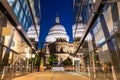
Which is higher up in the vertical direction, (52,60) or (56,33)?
(56,33)

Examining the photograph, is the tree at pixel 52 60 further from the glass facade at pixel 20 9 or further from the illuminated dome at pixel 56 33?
the glass facade at pixel 20 9

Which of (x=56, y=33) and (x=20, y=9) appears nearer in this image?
(x=20, y=9)

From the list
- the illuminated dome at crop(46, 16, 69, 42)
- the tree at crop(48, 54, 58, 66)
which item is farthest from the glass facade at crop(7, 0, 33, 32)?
the illuminated dome at crop(46, 16, 69, 42)

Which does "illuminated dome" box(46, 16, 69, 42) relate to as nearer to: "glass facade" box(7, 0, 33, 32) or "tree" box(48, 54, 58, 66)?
"tree" box(48, 54, 58, 66)

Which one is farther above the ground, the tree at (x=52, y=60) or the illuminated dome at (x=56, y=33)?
the illuminated dome at (x=56, y=33)

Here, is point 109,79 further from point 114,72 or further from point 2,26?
point 2,26

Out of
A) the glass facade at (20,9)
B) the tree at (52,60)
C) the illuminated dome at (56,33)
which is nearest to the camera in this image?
the glass facade at (20,9)

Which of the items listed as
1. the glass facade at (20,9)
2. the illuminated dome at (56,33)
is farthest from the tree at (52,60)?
the glass facade at (20,9)

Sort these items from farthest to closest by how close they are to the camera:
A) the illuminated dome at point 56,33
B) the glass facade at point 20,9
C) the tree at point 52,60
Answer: the illuminated dome at point 56,33
the tree at point 52,60
the glass facade at point 20,9

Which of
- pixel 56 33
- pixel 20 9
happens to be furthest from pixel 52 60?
pixel 20 9

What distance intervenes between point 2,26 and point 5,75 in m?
2.20

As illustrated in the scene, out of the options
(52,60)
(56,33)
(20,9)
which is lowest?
(52,60)

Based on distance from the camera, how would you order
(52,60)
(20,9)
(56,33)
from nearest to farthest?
(20,9)
(52,60)
(56,33)

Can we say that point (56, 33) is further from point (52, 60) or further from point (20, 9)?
point (20, 9)
